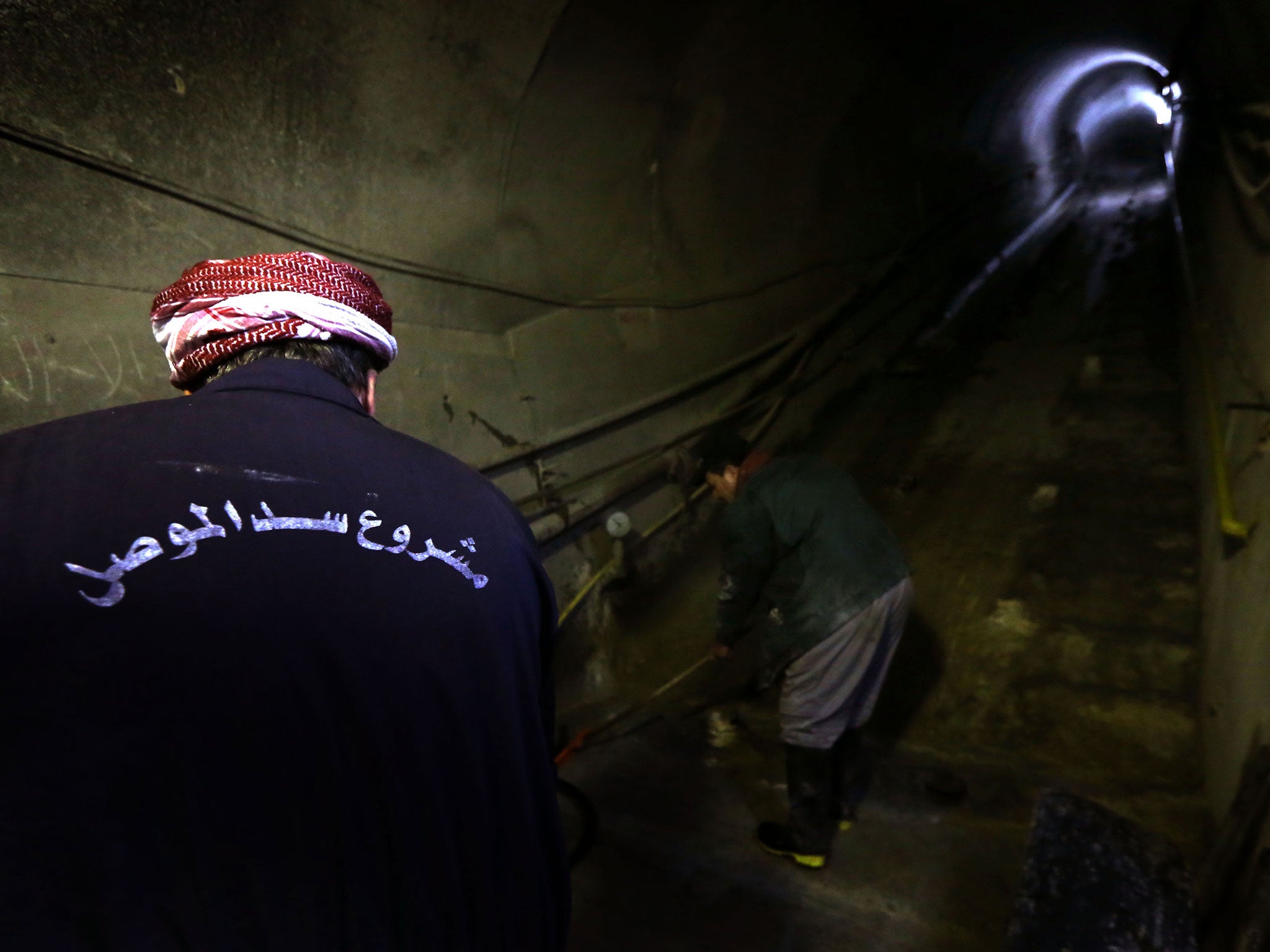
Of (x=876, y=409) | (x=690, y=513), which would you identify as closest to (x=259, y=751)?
(x=690, y=513)

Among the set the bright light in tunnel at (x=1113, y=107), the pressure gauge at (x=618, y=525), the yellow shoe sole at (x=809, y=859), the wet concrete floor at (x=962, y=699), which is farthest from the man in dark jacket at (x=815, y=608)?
the bright light in tunnel at (x=1113, y=107)

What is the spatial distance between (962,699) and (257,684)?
Result: 12.7 feet

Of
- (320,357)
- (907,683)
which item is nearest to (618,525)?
(907,683)

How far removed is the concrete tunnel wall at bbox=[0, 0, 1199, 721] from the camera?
2.57 meters

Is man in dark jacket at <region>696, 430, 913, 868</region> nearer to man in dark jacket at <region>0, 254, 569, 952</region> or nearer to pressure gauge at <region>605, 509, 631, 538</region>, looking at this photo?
pressure gauge at <region>605, 509, 631, 538</region>

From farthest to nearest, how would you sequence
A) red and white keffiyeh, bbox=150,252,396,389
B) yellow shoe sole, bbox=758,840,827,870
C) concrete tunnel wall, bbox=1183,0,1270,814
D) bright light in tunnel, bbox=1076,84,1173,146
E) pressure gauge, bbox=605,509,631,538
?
1. bright light in tunnel, bbox=1076,84,1173,146
2. pressure gauge, bbox=605,509,631,538
3. yellow shoe sole, bbox=758,840,827,870
4. concrete tunnel wall, bbox=1183,0,1270,814
5. red and white keffiyeh, bbox=150,252,396,389

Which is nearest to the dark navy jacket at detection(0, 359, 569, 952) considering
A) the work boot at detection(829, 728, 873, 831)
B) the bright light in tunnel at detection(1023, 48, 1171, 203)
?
the work boot at detection(829, 728, 873, 831)

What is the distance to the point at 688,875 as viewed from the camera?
10.4 feet

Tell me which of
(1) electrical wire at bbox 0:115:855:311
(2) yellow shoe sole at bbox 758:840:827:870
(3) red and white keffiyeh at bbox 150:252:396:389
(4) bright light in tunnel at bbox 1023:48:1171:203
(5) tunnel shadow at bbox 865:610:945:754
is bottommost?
(2) yellow shoe sole at bbox 758:840:827:870

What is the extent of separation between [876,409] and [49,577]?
6.77 m

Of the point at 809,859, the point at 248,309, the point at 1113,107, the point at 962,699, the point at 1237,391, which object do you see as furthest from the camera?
the point at 1113,107

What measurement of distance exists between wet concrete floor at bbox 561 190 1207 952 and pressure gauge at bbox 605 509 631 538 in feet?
1.84

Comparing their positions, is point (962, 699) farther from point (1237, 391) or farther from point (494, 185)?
point (494, 185)

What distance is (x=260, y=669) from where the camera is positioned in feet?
3.55
